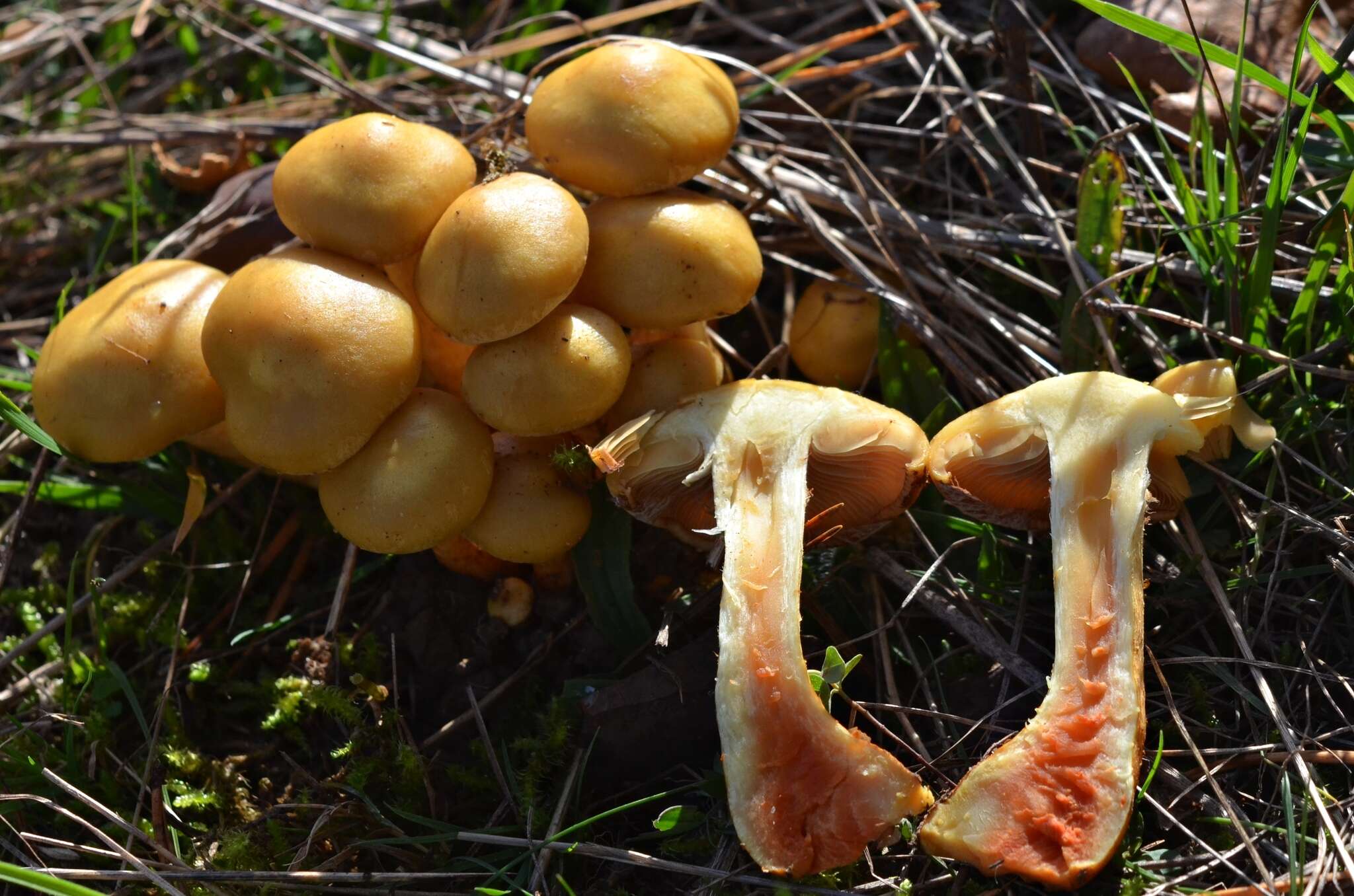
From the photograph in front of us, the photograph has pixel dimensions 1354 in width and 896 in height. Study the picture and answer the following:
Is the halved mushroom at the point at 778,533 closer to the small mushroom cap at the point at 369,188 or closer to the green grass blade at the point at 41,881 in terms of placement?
the small mushroom cap at the point at 369,188

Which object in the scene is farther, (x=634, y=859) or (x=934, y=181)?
(x=934, y=181)

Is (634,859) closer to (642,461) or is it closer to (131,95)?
(642,461)

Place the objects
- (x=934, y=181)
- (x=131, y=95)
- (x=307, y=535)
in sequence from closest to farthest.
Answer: (x=307, y=535), (x=934, y=181), (x=131, y=95)

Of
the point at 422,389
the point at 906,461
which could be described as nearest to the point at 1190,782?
the point at 906,461

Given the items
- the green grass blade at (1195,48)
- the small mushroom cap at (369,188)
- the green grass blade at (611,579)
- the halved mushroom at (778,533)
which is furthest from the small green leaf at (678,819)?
the green grass blade at (1195,48)

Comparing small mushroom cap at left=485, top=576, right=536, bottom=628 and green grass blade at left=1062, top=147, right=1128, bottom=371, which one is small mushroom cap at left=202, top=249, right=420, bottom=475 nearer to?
small mushroom cap at left=485, top=576, right=536, bottom=628

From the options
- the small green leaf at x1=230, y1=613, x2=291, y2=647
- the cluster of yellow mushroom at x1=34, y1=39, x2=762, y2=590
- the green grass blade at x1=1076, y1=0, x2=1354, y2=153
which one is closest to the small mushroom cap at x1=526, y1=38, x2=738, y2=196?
the cluster of yellow mushroom at x1=34, y1=39, x2=762, y2=590

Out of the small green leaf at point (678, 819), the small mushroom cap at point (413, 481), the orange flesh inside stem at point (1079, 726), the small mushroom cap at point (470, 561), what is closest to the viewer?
the orange flesh inside stem at point (1079, 726)
